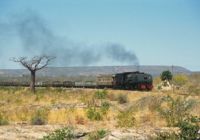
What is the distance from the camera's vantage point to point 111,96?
170ft

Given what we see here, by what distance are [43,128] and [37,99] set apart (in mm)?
32882

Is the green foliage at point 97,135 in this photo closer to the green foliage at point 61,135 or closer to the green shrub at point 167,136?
the green foliage at point 61,135

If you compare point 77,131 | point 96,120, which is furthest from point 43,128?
point 96,120

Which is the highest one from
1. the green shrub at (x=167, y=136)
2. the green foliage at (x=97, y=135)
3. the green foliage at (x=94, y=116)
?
the green shrub at (x=167, y=136)

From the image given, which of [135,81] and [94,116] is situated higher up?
[135,81]

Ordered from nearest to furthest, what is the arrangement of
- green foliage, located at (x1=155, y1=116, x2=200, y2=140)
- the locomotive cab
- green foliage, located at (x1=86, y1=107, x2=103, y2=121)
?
green foliage, located at (x1=155, y1=116, x2=200, y2=140) → green foliage, located at (x1=86, y1=107, x2=103, y2=121) → the locomotive cab

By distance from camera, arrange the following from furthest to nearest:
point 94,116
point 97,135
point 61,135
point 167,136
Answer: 1. point 94,116
2. point 97,135
3. point 61,135
4. point 167,136

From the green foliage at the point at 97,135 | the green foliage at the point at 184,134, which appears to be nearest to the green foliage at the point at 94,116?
the green foliage at the point at 97,135

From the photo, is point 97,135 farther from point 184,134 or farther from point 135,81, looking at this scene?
point 135,81

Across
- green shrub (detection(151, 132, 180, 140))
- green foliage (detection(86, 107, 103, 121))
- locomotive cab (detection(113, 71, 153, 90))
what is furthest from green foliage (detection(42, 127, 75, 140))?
locomotive cab (detection(113, 71, 153, 90))

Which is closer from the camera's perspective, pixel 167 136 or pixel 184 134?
pixel 184 134

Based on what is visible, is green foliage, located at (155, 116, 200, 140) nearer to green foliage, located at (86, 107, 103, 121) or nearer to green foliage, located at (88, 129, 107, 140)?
green foliage, located at (88, 129, 107, 140)

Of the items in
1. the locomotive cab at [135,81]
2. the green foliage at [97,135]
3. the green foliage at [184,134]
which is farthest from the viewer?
the locomotive cab at [135,81]

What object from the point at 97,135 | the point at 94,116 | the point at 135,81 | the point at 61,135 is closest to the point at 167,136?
the point at 97,135
